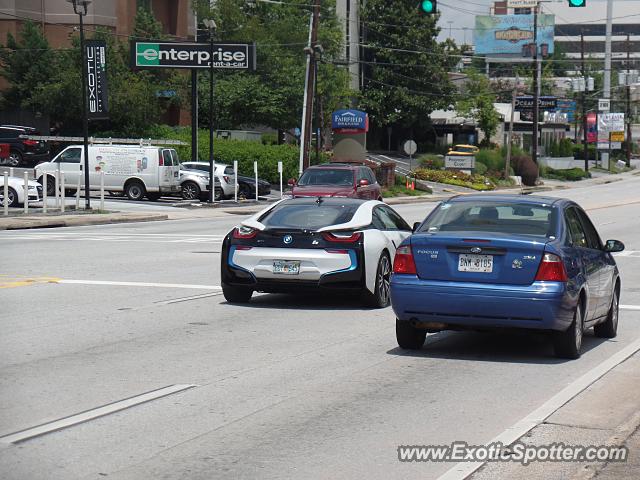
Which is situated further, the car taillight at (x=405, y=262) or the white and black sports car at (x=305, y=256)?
the white and black sports car at (x=305, y=256)

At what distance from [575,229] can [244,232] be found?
15.3 ft

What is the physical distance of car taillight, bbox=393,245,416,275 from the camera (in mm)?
11188

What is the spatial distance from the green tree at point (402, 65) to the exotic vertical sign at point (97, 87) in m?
51.6

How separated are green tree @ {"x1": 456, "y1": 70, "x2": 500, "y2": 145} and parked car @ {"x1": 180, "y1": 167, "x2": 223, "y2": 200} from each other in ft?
186

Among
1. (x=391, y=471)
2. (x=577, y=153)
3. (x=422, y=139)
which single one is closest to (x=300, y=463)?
(x=391, y=471)

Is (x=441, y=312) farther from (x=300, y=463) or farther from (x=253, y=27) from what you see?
(x=253, y=27)

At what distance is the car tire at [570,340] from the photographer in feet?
36.1

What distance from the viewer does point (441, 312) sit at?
1092 cm

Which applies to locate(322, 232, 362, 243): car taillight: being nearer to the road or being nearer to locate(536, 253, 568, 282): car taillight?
the road

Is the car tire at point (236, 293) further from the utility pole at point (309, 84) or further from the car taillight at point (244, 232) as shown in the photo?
the utility pole at point (309, 84)

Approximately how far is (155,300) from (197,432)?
7.61 meters

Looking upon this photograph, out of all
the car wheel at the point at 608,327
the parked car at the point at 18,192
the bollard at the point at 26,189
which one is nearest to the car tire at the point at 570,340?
the car wheel at the point at 608,327

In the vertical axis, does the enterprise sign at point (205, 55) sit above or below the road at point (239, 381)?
above

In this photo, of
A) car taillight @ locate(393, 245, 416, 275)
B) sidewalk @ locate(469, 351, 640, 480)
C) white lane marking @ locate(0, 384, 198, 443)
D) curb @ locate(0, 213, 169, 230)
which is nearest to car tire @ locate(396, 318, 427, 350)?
car taillight @ locate(393, 245, 416, 275)
